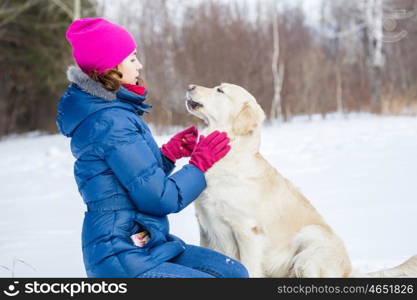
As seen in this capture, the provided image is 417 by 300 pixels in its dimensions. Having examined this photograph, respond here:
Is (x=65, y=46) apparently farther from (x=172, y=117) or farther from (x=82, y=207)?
(x=82, y=207)

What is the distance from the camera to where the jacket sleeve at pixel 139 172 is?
87.6 inches

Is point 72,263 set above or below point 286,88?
above

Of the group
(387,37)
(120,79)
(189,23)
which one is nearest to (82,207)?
(120,79)

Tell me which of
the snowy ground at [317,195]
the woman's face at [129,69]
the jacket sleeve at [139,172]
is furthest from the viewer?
the snowy ground at [317,195]

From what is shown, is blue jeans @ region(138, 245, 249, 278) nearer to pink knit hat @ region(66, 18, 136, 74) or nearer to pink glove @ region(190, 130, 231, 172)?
pink glove @ region(190, 130, 231, 172)

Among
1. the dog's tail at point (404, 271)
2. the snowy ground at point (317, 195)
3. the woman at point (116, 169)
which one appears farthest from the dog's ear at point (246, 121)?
the snowy ground at point (317, 195)

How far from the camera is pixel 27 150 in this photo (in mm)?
12828

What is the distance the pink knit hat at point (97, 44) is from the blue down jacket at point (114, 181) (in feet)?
0.27

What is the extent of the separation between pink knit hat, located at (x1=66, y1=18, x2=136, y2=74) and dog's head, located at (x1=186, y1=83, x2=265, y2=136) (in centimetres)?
92

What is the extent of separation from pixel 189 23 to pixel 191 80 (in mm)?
1951

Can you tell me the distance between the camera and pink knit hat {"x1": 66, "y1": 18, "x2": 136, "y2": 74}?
2.38m

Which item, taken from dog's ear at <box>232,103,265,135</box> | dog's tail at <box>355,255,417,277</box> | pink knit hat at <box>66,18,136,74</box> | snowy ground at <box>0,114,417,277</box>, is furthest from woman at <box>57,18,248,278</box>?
snowy ground at <box>0,114,417,277</box>

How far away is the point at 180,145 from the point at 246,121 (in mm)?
513

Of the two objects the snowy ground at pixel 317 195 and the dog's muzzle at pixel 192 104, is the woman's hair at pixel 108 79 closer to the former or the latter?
the dog's muzzle at pixel 192 104
